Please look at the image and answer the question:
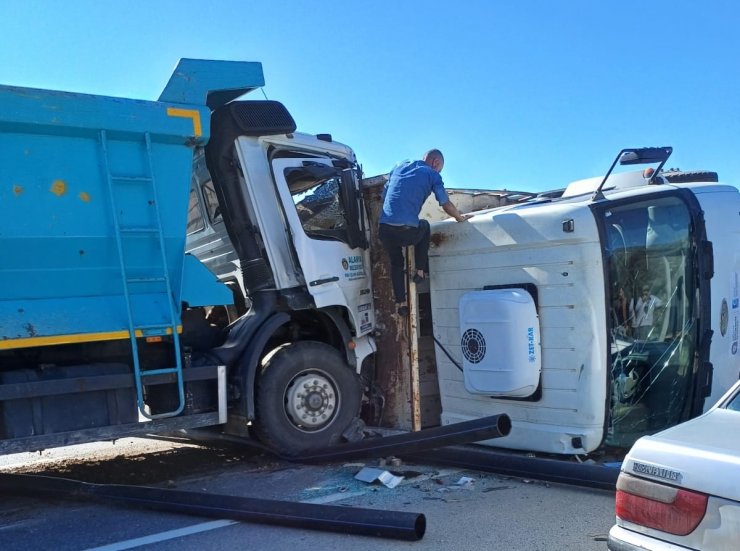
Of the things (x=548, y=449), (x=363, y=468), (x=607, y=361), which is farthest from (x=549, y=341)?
(x=363, y=468)

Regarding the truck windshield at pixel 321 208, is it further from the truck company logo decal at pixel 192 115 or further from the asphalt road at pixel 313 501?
the asphalt road at pixel 313 501

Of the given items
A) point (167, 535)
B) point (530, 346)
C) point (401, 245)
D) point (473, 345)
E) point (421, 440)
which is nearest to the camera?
point (167, 535)

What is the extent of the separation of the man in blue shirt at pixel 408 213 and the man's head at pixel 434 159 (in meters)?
0.12

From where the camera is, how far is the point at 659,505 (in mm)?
2260

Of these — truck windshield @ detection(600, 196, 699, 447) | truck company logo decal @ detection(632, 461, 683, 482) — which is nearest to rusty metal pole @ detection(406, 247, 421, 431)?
truck windshield @ detection(600, 196, 699, 447)

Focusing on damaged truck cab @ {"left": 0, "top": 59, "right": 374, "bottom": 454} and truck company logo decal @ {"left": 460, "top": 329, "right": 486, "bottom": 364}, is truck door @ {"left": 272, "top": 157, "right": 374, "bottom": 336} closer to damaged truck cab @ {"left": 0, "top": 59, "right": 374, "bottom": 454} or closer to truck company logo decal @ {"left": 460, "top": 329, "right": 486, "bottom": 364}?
damaged truck cab @ {"left": 0, "top": 59, "right": 374, "bottom": 454}

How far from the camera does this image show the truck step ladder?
4.63m

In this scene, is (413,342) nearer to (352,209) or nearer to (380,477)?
(352,209)

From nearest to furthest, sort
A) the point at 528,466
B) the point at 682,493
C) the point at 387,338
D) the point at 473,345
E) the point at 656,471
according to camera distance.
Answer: the point at 682,493, the point at 656,471, the point at 528,466, the point at 473,345, the point at 387,338

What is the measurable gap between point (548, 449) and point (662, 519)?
3.01 meters

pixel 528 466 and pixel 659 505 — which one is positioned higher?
pixel 659 505

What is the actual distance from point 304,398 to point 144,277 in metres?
1.67

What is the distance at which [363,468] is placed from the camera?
512cm

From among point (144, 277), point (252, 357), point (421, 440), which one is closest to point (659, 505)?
point (421, 440)
